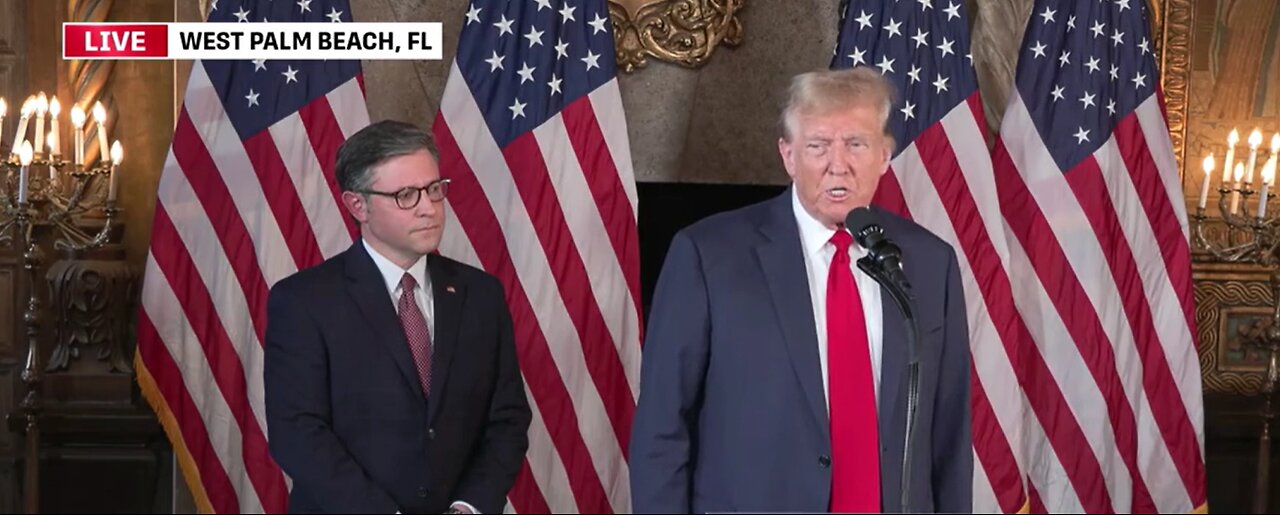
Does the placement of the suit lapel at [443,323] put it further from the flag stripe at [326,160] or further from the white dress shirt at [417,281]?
the flag stripe at [326,160]

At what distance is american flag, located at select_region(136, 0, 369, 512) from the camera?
5234mm

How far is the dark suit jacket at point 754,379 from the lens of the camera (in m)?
2.85

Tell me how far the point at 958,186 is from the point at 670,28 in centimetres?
130

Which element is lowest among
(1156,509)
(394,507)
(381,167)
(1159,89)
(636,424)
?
(1156,509)

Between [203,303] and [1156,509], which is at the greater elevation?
[203,303]

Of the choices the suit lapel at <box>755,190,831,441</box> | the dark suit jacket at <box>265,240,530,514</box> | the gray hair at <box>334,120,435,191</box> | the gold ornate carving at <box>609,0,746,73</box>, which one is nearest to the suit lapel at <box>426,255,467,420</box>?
the dark suit jacket at <box>265,240,530,514</box>

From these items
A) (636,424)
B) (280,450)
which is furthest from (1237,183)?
(280,450)

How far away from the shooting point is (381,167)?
3312 mm

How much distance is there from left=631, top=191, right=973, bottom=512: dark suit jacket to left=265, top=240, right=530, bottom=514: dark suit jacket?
1.85 ft

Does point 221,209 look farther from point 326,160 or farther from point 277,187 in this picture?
point 326,160

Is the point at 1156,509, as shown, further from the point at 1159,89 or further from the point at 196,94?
the point at 196,94

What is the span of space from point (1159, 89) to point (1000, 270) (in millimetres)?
916

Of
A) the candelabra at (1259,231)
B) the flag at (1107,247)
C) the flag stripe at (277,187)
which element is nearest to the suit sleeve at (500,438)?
the flag stripe at (277,187)

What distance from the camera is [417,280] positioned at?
341 centimetres
